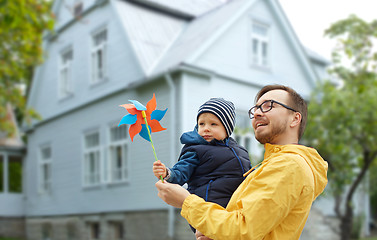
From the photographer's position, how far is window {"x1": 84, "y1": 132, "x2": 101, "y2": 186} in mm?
16984

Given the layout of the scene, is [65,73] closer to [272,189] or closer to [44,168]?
[44,168]

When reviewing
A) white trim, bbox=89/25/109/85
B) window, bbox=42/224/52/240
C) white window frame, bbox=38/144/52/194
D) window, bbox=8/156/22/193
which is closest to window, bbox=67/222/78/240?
window, bbox=42/224/52/240

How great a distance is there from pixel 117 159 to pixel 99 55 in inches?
155

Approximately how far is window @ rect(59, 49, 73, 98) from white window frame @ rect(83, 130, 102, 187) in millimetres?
2526

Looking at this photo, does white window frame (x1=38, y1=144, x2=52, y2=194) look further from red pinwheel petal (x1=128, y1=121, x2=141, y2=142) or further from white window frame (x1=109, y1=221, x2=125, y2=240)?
red pinwheel petal (x1=128, y1=121, x2=141, y2=142)

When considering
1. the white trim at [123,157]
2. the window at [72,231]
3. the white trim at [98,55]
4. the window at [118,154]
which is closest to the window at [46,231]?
the window at [72,231]

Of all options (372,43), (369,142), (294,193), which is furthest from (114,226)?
(294,193)

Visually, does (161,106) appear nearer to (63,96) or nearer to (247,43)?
(247,43)

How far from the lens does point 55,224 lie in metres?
19.6

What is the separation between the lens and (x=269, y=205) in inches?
82.7

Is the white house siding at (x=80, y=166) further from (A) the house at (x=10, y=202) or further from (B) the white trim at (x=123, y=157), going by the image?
(A) the house at (x=10, y=202)

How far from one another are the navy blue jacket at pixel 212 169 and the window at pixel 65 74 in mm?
16814

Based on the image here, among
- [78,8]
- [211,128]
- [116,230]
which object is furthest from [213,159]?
[78,8]

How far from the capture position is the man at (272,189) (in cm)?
212
